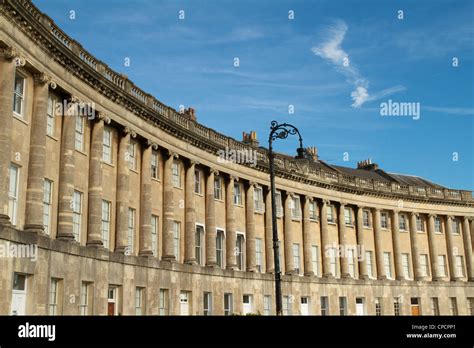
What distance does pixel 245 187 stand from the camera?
44.6 meters

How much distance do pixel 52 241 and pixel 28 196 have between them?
201cm

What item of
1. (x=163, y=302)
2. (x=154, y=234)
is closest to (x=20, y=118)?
(x=154, y=234)

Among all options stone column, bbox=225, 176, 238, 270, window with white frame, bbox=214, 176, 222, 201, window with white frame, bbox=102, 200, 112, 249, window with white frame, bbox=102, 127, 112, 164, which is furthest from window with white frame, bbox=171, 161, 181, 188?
window with white frame, bbox=102, 200, 112, 249

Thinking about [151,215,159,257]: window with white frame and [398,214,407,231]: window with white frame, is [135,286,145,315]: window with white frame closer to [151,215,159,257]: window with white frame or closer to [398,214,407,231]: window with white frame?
[151,215,159,257]: window with white frame

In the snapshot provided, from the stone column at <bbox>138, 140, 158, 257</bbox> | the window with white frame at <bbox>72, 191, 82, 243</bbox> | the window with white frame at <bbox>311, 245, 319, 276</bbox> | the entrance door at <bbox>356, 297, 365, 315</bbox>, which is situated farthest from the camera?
the entrance door at <bbox>356, 297, 365, 315</bbox>

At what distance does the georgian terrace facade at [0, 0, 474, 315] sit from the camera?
2339cm

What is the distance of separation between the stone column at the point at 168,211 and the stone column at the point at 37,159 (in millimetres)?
11895

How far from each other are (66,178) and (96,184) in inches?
98.3

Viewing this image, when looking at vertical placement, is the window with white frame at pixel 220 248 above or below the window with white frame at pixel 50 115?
below

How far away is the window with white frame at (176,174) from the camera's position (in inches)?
1463

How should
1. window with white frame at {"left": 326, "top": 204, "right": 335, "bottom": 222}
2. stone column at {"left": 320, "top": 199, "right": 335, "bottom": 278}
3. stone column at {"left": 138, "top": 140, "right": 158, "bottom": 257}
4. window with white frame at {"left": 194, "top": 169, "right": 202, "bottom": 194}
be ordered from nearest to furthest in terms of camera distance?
stone column at {"left": 138, "top": 140, "right": 158, "bottom": 257} < window with white frame at {"left": 194, "top": 169, "right": 202, "bottom": 194} < stone column at {"left": 320, "top": 199, "right": 335, "bottom": 278} < window with white frame at {"left": 326, "top": 204, "right": 335, "bottom": 222}

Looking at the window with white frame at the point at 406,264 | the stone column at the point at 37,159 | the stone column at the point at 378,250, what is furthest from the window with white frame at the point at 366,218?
the stone column at the point at 37,159

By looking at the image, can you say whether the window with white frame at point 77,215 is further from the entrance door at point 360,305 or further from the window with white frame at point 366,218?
the window with white frame at point 366,218

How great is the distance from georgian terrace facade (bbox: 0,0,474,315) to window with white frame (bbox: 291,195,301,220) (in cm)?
10
